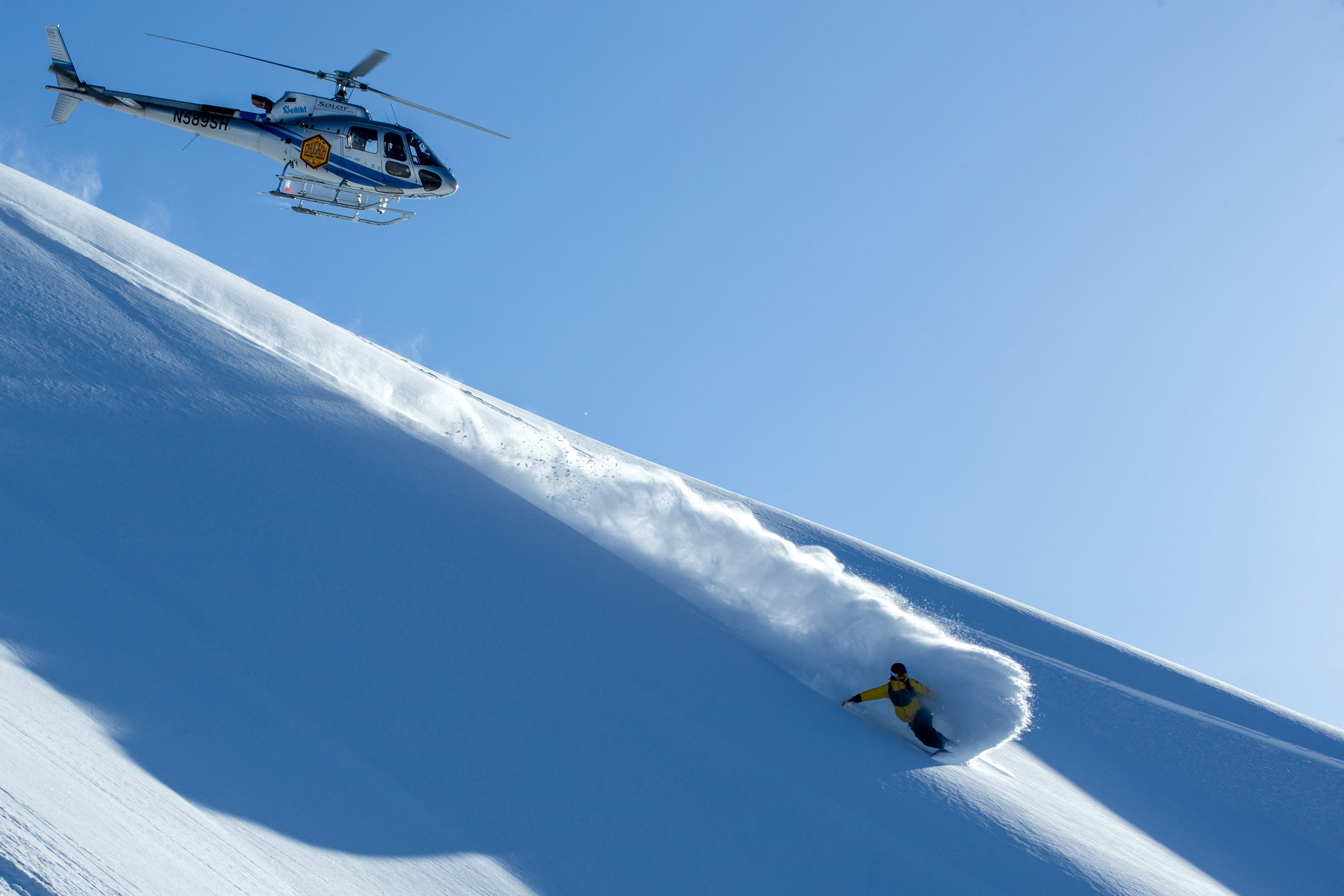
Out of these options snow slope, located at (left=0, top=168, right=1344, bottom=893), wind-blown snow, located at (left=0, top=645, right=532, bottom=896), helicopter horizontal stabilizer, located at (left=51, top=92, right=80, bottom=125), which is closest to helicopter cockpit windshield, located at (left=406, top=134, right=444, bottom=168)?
snow slope, located at (left=0, top=168, right=1344, bottom=893)

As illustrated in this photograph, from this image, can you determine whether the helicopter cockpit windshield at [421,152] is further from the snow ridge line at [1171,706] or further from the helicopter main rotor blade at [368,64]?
the snow ridge line at [1171,706]

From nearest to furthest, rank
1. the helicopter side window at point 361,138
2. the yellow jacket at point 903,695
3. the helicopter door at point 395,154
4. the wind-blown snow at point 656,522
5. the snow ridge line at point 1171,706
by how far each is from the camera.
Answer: the yellow jacket at point 903,695 → the wind-blown snow at point 656,522 → the snow ridge line at point 1171,706 → the helicopter side window at point 361,138 → the helicopter door at point 395,154

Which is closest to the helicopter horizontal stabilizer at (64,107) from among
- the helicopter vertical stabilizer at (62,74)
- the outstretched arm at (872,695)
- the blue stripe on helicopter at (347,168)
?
the helicopter vertical stabilizer at (62,74)

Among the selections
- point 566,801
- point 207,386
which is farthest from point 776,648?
point 207,386

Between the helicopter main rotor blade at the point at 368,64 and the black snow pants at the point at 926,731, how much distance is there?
14.1 meters

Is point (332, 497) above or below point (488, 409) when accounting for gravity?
below

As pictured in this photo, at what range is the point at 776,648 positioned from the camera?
885 cm

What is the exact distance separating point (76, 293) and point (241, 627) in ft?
25.3

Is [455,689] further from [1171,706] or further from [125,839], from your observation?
[1171,706]

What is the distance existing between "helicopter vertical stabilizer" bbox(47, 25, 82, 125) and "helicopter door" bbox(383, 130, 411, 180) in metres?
6.68

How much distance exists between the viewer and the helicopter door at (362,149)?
15.8m

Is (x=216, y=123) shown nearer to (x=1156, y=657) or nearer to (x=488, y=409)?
(x=488, y=409)

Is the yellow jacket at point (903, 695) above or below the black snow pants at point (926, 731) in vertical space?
above

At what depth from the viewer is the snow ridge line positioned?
1176 cm
